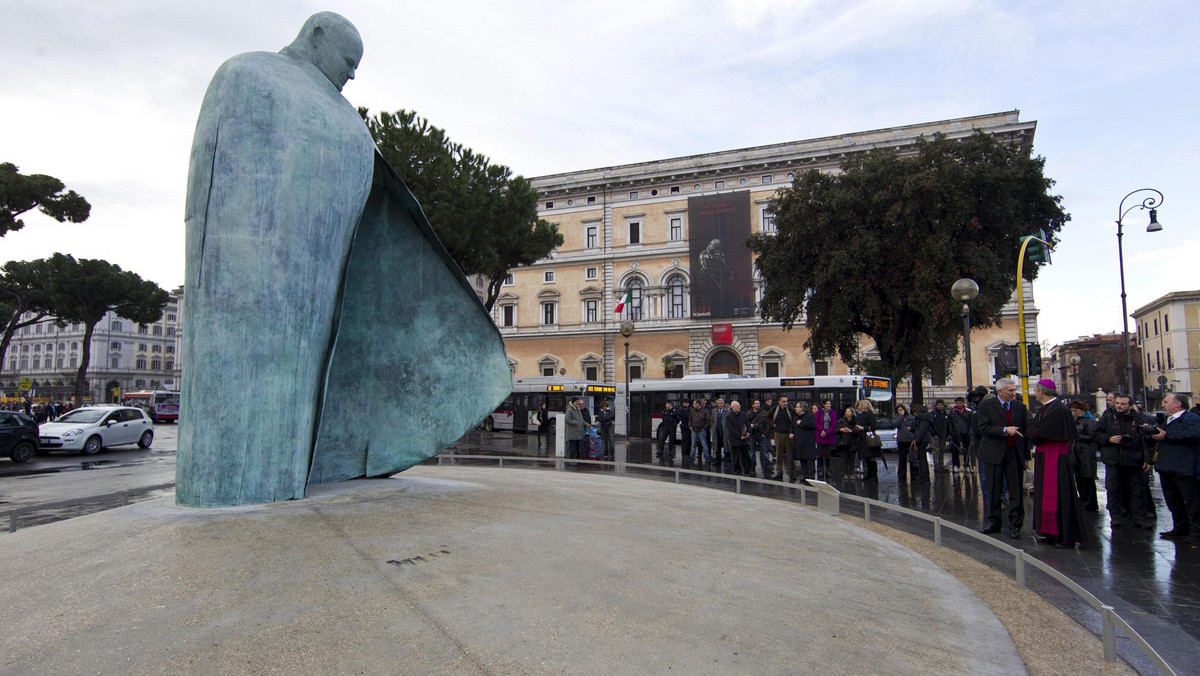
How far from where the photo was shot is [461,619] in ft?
10.6

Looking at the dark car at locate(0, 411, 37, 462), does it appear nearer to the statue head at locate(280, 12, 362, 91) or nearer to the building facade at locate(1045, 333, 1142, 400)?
the statue head at locate(280, 12, 362, 91)

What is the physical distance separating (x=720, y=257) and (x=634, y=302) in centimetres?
755

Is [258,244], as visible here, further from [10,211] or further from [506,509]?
[10,211]

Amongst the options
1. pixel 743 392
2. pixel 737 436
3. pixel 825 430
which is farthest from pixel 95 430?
pixel 743 392

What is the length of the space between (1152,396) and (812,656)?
5707cm

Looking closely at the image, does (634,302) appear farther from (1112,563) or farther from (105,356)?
(105,356)

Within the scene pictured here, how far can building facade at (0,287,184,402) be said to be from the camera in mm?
90312

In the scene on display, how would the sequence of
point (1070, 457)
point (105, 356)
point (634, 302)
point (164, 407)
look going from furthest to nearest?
point (105, 356) → point (634, 302) → point (164, 407) → point (1070, 457)

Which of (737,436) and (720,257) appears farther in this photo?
(720,257)

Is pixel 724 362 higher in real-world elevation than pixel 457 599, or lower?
higher

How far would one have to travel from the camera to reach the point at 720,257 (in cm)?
4497

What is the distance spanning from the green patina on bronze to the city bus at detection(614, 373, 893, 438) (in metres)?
15.1

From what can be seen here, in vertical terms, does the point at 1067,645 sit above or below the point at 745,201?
below

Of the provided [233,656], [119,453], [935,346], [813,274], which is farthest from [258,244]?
[935,346]
